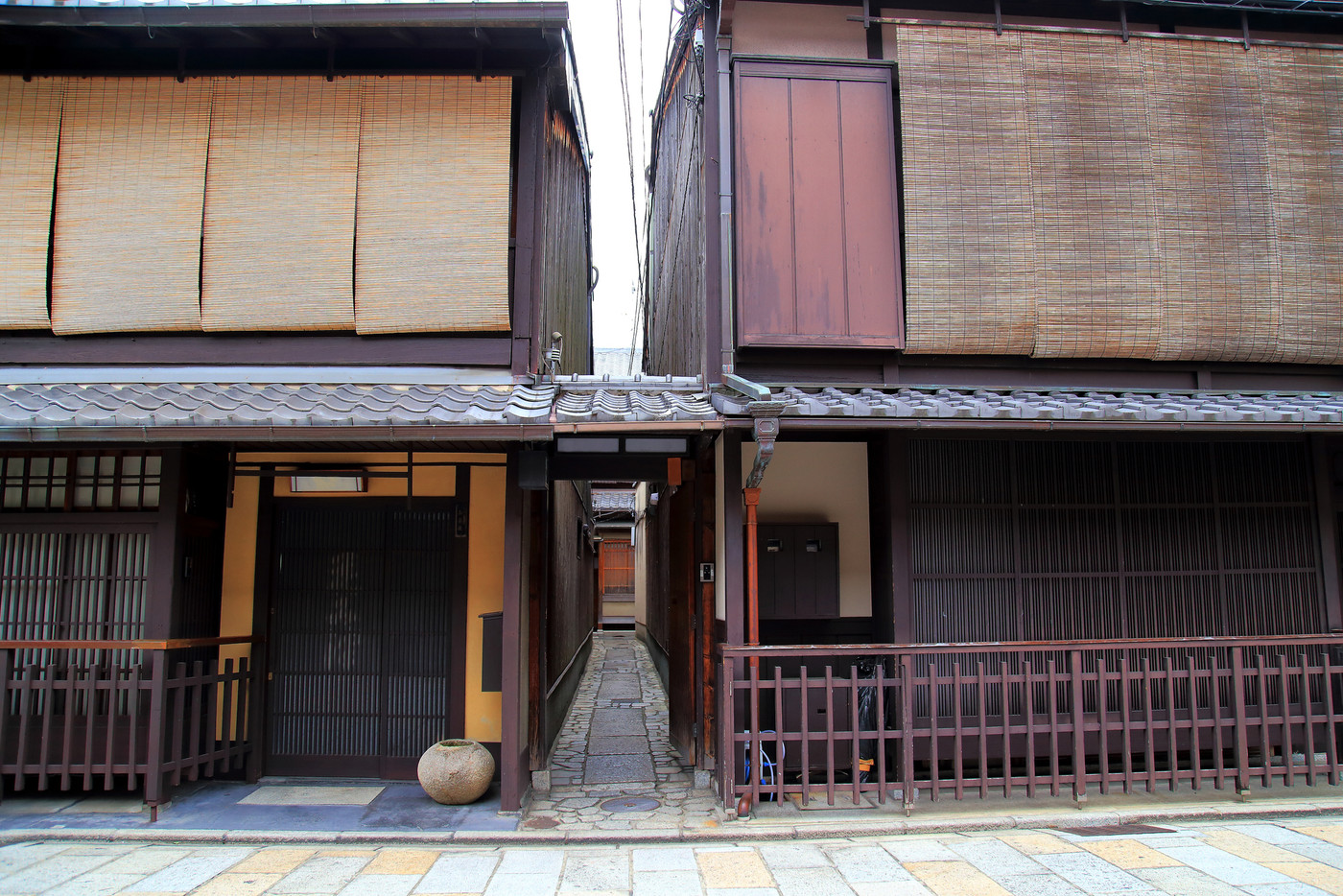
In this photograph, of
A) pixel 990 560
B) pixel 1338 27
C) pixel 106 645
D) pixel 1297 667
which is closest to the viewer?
pixel 106 645

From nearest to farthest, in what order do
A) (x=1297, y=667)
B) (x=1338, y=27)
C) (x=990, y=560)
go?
(x=1297, y=667)
(x=990, y=560)
(x=1338, y=27)

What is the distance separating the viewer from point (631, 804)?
6.88 meters

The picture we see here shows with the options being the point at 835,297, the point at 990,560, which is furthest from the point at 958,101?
the point at 990,560

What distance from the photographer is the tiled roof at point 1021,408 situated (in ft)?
20.2

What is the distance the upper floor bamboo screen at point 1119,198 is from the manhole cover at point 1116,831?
4306 millimetres

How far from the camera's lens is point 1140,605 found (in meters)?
7.47

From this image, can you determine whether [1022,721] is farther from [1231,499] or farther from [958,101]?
[958,101]

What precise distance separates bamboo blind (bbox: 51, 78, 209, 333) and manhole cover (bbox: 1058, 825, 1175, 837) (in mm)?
9073

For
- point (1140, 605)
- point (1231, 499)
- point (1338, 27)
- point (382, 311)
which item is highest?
point (1338, 27)

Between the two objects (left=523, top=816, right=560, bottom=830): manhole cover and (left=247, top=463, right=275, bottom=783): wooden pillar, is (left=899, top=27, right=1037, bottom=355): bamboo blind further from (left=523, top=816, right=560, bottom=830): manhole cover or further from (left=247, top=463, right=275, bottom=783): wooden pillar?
(left=247, top=463, right=275, bottom=783): wooden pillar

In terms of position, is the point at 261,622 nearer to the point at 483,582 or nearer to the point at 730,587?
the point at 483,582

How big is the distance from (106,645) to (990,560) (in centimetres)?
807

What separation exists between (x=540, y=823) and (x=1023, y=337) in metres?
6.43

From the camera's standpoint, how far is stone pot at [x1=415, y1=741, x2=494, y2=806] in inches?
259
